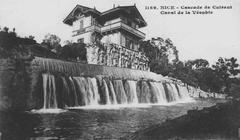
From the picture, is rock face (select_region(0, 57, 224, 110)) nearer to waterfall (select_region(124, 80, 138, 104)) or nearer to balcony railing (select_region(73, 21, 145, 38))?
waterfall (select_region(124, 80, 138, 104))

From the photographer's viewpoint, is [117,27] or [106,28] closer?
[117,27]

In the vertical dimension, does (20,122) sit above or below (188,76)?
below

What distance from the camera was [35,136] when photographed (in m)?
2.76

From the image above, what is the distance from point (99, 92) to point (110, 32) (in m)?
6.25

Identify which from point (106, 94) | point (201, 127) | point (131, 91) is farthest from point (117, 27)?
point (201, 127)

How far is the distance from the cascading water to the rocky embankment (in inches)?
147

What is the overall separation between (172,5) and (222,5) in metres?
0.88

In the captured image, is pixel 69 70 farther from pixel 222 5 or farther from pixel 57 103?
pixel 222 5

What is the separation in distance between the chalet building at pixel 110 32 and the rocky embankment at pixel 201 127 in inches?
315

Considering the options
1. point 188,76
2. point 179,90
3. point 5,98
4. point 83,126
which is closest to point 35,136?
point 83,126

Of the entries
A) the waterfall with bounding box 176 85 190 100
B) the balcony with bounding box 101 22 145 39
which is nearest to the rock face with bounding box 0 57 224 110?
the waterfall with bounding box 176 85 190 100

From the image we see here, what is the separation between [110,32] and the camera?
12430mm

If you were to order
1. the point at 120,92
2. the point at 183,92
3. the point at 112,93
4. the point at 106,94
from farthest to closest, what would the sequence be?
the point at 183,92, the point at 120,92, the point at 112,93, the point at 106,94

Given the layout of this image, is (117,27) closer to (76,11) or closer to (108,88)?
(76,11)
